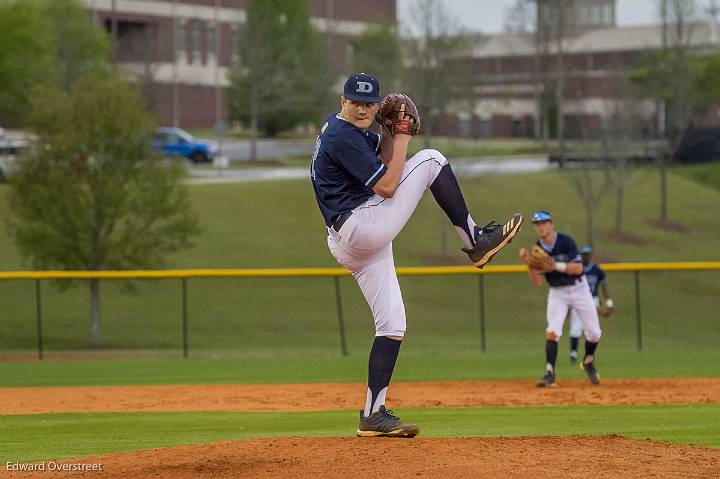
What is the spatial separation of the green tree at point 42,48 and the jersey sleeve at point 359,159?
3589 cm

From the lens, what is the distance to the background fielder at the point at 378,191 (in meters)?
7.28

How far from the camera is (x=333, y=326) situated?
2689 cm

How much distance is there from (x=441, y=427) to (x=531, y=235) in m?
29.9

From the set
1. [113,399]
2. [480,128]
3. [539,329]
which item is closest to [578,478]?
[113,399]

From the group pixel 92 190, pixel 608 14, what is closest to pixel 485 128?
pixel 608 14

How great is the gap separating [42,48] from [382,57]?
13571 mm

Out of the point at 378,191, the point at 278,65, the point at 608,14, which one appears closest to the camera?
the point at 378,191

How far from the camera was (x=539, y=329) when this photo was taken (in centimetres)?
2753

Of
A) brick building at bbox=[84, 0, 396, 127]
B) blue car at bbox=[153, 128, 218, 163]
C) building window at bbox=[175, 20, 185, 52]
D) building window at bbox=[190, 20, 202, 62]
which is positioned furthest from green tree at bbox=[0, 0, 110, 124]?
building window at bbox=[190, 20, 202, 62]

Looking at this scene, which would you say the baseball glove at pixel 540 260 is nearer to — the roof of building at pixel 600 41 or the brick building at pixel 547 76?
the brick building at pixel 547 76

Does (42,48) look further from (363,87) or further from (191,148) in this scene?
(363,87)

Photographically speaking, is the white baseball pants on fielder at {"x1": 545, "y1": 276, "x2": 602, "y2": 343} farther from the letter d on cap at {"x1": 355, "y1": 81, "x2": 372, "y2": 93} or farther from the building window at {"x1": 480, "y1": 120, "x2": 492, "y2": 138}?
the building window at {"x1": 480, "y1": 120, "x2": 492, "y2": 138}

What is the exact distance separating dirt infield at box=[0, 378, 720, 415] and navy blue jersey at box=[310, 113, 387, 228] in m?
5.22

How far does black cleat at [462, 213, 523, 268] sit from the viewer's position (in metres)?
7.57
